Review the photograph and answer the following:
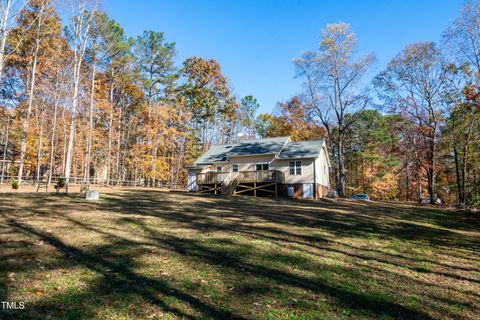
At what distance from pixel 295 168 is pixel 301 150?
2.00 m

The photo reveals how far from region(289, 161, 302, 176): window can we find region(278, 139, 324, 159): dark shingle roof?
2.11ft

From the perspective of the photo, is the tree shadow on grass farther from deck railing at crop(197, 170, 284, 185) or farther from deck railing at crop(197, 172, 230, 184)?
deck railing at crop(197, 172, 230, 184)

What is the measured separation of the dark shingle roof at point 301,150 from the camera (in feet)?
84.5

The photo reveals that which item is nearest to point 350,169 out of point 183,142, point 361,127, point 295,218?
point 361,127

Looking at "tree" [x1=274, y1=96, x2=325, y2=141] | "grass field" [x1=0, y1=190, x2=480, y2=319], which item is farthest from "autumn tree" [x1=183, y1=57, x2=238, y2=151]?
"grass field" [x1=0, y1=190, x2=480, y2=319]

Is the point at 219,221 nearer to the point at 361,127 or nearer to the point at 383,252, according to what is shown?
the point at 383,252

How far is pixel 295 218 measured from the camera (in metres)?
12.2

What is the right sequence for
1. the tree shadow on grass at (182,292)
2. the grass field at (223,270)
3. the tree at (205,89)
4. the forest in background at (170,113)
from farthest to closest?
the tree at (205,89)
the forest in background at (170,113)
the grass field at (223,270)
the tree shadow on grass at (182,292)

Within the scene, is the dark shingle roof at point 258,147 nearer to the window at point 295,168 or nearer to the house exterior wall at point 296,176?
the house exterior wall at point 296,176

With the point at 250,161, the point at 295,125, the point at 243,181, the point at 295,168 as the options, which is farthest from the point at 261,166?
the point at 295,125

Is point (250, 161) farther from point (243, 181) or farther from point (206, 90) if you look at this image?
point (206, 90)

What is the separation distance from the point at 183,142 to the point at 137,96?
8.72 metres

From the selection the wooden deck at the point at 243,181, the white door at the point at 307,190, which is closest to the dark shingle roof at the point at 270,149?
the wooden deck at the point at 243,181

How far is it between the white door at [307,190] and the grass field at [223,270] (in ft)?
48.6
